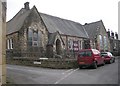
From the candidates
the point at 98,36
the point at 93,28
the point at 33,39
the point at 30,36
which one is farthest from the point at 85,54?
the point at 93,28

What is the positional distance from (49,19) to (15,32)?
11.5 metres

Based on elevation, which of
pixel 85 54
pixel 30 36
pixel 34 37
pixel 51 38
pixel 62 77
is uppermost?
pixel 30 36

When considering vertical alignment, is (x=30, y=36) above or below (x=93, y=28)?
below

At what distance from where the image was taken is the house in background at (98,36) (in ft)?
149

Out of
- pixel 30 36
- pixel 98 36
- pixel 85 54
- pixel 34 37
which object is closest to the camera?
pixel 85 54

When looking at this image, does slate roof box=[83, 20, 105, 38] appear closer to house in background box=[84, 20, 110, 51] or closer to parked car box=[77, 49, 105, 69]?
house in background box=[84, 20, 110, 51]

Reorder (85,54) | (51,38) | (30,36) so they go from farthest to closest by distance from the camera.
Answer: (51,38) → (30,36) → (85,54)

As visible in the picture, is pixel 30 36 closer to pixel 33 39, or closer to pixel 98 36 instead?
pixel 33 39

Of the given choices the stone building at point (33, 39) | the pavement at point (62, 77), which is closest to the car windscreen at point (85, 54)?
the pavement at point (62, 77)

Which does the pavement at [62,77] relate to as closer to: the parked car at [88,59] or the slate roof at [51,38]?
the parked car at [88,59]

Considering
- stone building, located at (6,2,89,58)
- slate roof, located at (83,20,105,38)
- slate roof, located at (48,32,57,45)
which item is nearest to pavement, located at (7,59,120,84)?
stone building, located at (6,2,89,58)

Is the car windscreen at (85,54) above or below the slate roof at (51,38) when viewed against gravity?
below

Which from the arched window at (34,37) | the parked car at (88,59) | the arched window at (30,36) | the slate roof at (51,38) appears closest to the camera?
the parked car at (88,59)

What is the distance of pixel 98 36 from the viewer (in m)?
46.8
